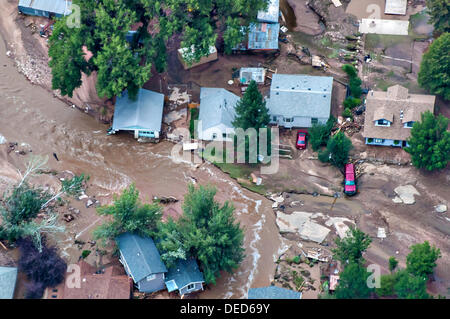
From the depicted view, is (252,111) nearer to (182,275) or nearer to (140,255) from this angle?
(182,275)

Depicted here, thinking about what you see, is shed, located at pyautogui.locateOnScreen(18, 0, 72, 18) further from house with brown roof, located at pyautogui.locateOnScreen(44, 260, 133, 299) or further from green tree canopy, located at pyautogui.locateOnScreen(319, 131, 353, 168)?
green tree canopy, located at pyautogui.locateOnScreen(319, 131, 353, 168)

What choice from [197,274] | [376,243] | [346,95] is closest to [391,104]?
[346,95]

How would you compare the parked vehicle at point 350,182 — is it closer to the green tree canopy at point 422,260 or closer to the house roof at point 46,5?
the green tree canopy at point 422,260

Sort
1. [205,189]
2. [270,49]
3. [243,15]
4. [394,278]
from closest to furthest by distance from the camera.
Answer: [394,278]
[205,189]
[243,15]
[270,49]

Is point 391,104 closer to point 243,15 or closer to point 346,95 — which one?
point 346,95

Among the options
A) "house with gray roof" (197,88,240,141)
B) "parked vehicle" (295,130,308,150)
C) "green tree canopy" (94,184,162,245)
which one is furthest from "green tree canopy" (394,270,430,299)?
"house with gray roof" (197,88,240,141)

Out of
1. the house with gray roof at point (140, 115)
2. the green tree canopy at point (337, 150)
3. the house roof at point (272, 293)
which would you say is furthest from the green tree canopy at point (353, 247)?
the house with gray roof at point (140, 115)
